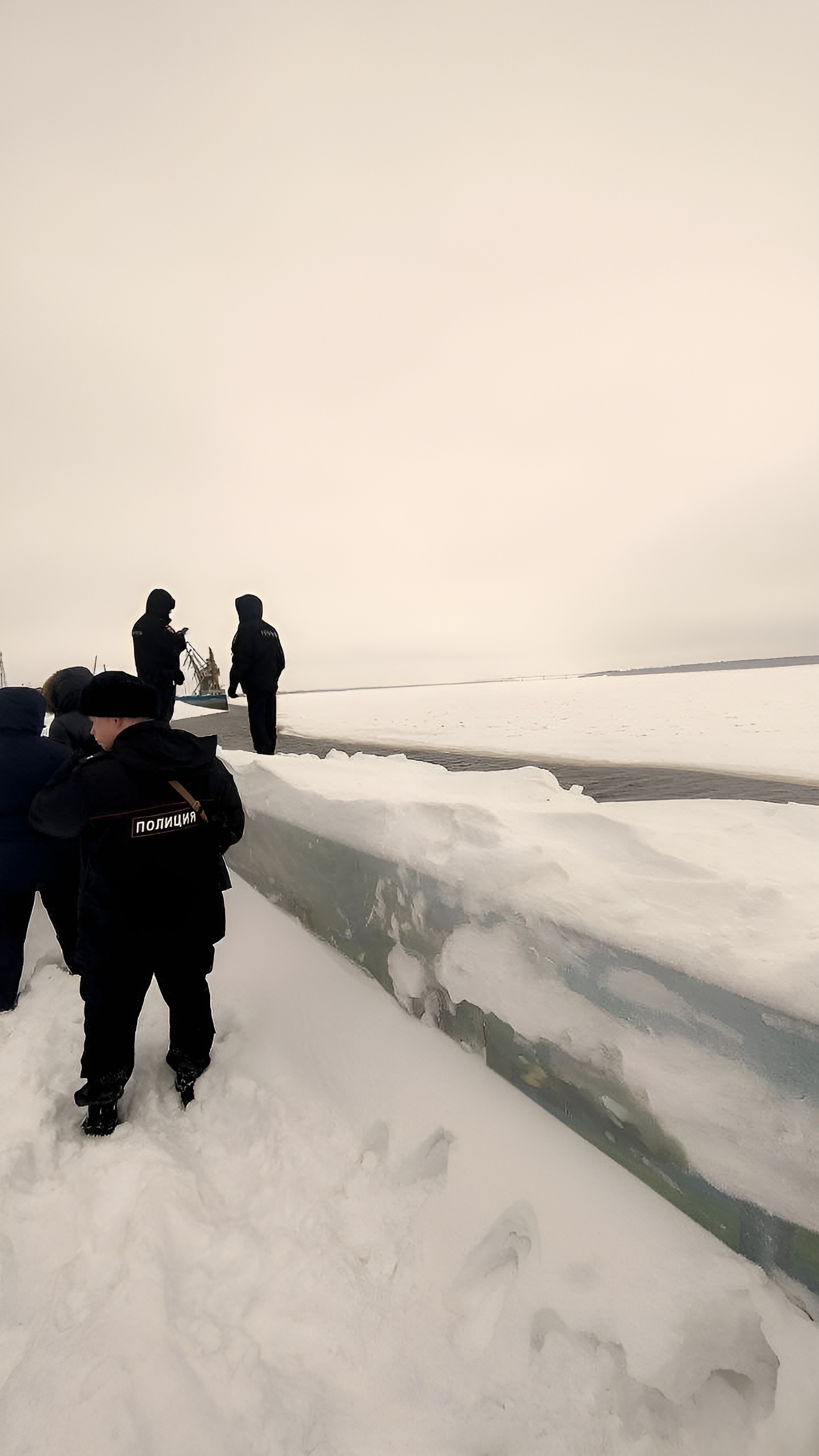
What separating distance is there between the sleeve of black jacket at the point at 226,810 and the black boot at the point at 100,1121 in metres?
0.97

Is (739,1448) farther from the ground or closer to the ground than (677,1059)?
closer to the ground

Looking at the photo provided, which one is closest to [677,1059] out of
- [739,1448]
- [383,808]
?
[739,1448]

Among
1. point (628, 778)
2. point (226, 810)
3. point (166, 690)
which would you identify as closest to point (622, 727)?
point (628, 778)

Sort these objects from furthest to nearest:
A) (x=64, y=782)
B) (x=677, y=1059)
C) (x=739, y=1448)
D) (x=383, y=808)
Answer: (x=383, y=808), (x=64, y=782), (x=677, y=1059), (x=739, y=1448)

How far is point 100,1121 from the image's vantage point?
6.74ft

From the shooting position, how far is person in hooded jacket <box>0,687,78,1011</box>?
2969 millimetres

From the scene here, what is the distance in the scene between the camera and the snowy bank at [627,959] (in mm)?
1260

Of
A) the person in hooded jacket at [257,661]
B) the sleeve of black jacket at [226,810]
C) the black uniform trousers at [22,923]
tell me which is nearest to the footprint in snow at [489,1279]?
the sleeve of black jacket at [226,810]

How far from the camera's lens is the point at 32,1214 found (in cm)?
170

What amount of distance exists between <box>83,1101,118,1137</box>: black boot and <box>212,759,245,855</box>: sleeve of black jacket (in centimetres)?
97

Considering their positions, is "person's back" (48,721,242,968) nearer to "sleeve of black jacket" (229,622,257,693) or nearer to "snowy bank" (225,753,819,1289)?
"snowy bank" (225,753,819,1289)

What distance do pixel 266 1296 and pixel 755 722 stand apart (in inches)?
444

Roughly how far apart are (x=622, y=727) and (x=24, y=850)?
31.3ft

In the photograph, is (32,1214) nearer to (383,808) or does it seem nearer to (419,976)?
(419,976)
